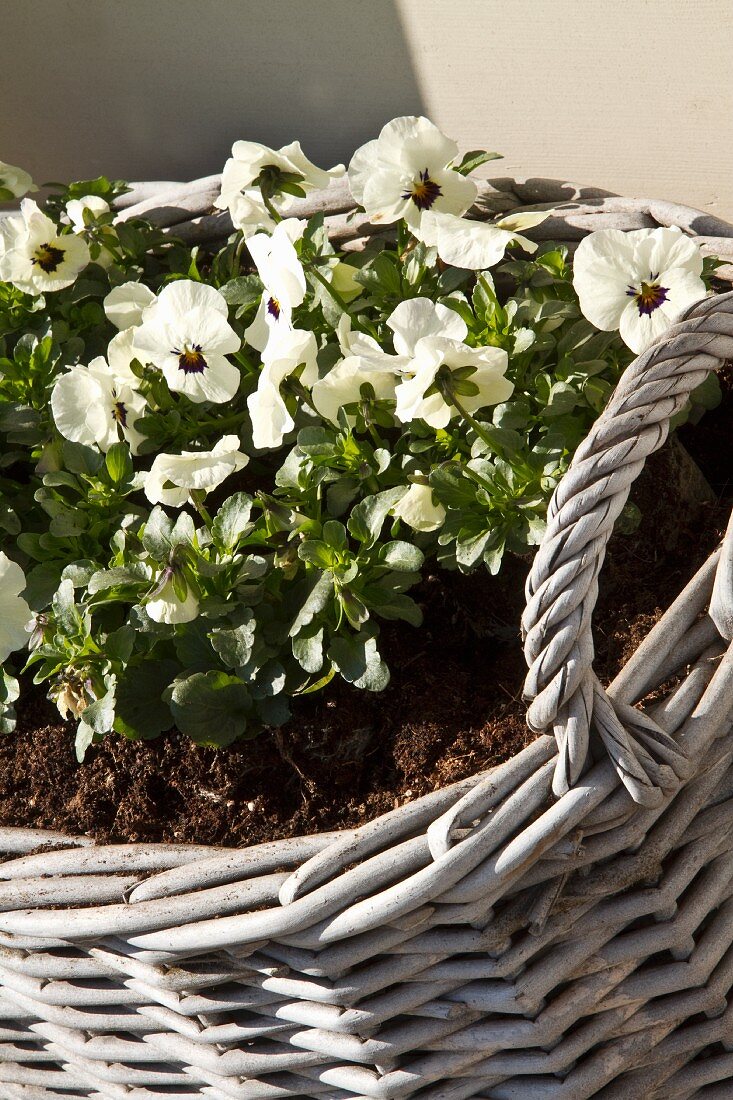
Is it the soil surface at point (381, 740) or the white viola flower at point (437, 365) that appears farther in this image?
the soil surface at point (381, 740)

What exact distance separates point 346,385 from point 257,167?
0.34 meters

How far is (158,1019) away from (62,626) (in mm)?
374

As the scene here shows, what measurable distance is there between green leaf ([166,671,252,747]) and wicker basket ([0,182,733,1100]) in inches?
4.3

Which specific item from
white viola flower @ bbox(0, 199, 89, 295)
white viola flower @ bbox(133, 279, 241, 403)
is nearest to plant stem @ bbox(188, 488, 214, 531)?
white viola flower @ bbox(133, 279, 241, 403)

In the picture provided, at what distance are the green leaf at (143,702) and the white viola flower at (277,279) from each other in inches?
13.7

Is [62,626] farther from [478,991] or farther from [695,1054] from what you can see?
[695,1054]

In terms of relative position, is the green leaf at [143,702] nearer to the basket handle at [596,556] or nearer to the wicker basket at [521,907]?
the wicker basket at [521,907]

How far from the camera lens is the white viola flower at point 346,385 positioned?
0.96 metres

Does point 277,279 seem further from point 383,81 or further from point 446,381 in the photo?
point 383,81


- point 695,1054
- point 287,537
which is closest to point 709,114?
point 287,537

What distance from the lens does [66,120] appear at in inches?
67.6

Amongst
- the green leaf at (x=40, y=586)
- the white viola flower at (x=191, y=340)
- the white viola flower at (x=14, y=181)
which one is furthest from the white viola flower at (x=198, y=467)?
the white viola flower at (x=14, y=181)

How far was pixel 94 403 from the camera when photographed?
1.12 m

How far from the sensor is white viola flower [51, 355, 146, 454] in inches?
43.5
